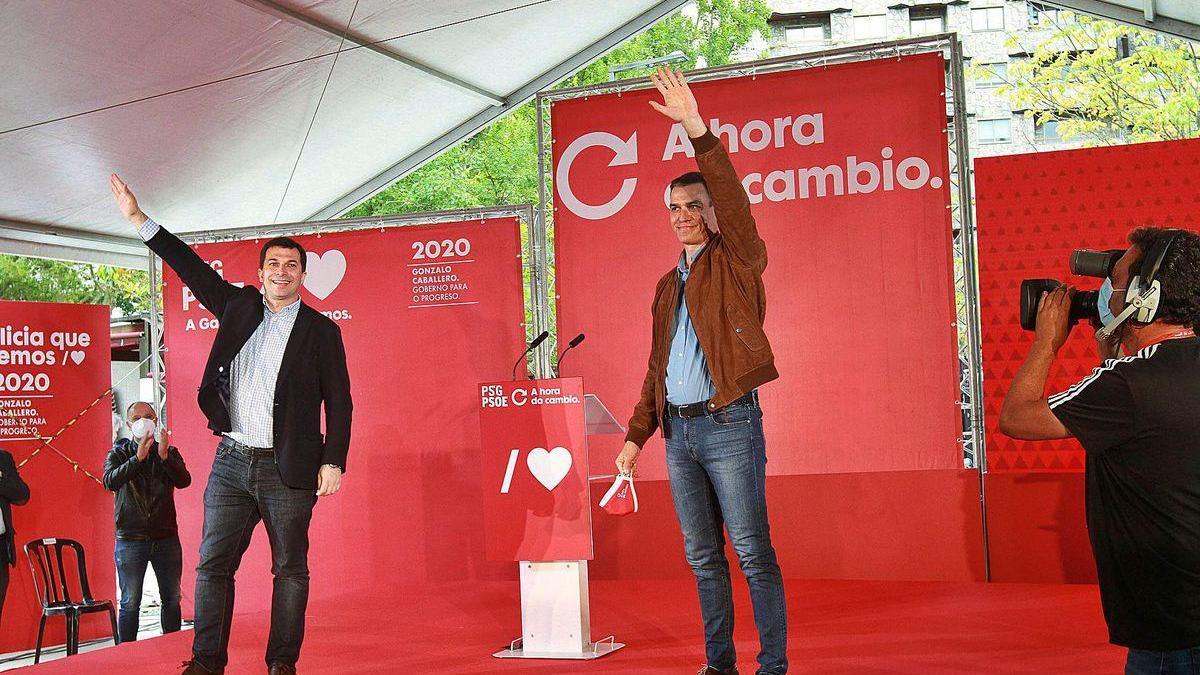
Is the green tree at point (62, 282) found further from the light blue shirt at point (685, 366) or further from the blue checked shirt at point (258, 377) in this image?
the light blue shirt at point (685, 366)

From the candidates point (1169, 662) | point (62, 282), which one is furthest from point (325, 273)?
point (62, 282)

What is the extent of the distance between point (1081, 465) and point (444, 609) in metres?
3.12

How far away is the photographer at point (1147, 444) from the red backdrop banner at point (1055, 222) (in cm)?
332

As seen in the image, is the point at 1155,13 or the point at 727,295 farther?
the point at 1155,13

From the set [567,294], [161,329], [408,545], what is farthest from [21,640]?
[567,294]

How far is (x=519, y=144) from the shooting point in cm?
1783

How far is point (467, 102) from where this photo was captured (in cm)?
921

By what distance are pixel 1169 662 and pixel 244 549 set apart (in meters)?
2.78

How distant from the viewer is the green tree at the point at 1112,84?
46.4 ft

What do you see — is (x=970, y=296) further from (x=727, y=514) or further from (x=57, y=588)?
(x=57, y=588)

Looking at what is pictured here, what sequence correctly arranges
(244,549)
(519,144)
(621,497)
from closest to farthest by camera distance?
(621,497) < (244,549) < (519,144)

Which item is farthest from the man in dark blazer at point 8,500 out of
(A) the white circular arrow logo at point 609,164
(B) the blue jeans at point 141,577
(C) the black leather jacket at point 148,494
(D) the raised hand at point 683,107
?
(D) the raised hand at point 683,107

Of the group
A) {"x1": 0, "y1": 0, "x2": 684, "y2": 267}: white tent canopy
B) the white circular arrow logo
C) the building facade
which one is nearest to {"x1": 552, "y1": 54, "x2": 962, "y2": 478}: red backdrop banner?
the white circular arrow logo

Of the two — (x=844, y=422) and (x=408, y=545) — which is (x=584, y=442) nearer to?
(x=844, y=422)
